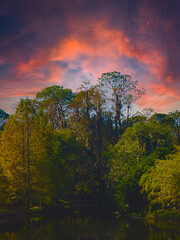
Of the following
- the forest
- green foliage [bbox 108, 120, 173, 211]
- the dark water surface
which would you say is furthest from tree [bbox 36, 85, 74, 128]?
the dark water surface

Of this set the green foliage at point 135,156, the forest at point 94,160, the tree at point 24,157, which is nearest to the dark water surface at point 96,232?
the forest at point 94,160

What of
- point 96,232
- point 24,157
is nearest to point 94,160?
point 24,157

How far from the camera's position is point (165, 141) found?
2994cm

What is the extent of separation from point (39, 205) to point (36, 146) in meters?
9.20

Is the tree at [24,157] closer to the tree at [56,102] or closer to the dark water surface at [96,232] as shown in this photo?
the dark water surface at [96,232]

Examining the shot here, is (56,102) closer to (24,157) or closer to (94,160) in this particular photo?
(94,160)

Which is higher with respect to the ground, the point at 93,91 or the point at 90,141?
the point at 93,91

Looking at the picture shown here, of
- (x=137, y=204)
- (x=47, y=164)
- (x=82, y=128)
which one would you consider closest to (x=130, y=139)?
(x=137, y=204)

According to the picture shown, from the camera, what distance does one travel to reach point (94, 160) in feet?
149

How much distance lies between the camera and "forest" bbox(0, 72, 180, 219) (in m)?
24.2

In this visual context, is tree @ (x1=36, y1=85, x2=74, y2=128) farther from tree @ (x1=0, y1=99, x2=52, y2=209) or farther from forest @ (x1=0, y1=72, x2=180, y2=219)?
tree @ (x1=0, y1=99, x2=52, y2=209)

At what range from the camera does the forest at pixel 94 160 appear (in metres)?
24.2

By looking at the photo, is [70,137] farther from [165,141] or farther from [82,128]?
[165,141]

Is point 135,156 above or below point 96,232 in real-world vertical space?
above
